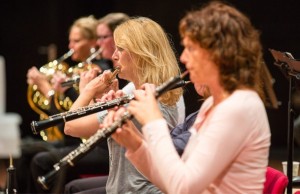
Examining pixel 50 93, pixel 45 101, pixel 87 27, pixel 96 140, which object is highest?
pixel 96 140

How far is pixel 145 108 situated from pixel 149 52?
1039 millimetres

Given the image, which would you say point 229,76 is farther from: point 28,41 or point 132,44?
point 28,41

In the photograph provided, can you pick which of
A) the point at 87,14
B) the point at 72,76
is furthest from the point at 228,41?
the point at 87,14

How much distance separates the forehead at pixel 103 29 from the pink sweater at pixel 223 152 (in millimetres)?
3157

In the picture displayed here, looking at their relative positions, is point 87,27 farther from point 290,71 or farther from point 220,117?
point 220,117

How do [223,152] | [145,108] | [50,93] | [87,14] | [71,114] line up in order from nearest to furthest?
[223,152], [145,108], [71,114], [50,93], [87,14]

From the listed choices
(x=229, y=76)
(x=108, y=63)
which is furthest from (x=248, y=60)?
(x=108, y=63)

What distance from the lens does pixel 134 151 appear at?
2.29m

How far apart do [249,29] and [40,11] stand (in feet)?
19.0

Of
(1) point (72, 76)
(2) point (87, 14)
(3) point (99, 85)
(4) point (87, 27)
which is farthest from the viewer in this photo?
(2) point (87, 14)

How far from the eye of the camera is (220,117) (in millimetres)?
1927

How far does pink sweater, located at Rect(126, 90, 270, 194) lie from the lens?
A: 1.91m

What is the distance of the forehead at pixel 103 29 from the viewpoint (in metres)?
Answer: 5.11

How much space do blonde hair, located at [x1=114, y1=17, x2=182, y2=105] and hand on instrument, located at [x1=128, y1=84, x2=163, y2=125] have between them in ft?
2.99
